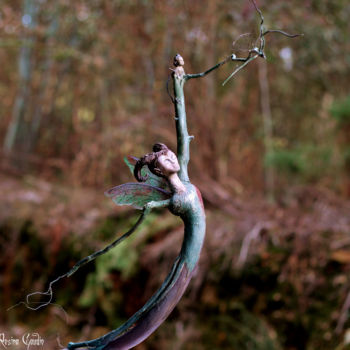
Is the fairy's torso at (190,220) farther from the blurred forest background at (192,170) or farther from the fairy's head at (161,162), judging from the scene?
the blurred forest background at (192,170)

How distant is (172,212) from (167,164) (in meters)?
0.05

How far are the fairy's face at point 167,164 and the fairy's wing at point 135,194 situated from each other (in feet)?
0.11

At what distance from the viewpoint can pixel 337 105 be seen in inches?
111

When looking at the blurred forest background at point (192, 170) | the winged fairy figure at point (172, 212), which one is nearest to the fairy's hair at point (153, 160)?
the winged fairy figure at point (172, 212)

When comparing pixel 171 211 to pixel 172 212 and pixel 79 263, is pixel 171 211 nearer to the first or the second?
pixel 172 212

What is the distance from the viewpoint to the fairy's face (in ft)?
1.43

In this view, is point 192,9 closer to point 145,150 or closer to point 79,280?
point 145,150

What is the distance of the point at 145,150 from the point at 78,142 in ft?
3.09

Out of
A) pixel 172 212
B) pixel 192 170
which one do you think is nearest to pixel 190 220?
pixel 172 212

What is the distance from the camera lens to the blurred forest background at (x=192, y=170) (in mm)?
2023

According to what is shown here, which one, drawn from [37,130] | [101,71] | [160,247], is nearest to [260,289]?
[160,247]

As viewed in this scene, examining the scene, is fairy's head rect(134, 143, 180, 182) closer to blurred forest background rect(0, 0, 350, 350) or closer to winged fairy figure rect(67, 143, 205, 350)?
winged fairy figure rect(67, 143, 205, 350)

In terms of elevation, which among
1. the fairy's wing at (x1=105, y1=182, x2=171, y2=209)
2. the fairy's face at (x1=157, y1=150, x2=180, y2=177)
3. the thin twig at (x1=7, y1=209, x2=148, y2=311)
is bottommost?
the thin twig at (x1=7, y1=209, x2=148, y2=311)

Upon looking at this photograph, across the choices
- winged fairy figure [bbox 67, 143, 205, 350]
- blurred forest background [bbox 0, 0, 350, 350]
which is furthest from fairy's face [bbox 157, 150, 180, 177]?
blurred forest background [bbox 0, 0, 350, 350]
